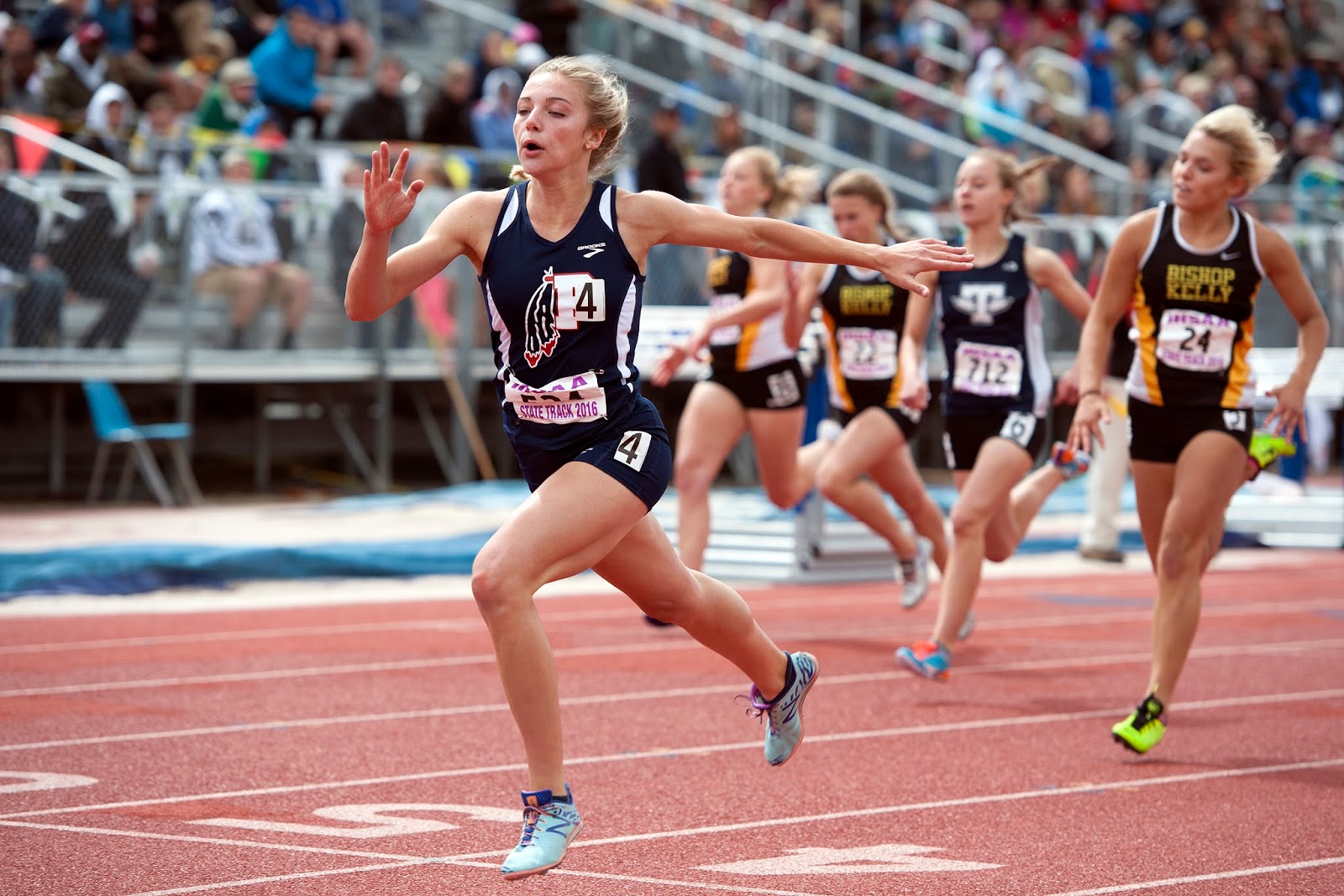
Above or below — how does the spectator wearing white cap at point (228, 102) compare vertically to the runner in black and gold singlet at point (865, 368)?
above

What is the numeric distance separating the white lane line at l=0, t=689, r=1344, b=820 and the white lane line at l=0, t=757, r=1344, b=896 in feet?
1.32

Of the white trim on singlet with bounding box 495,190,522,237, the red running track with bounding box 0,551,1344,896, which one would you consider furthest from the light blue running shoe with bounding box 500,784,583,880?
the white trim on singlet with bounding box 495,190,522,237

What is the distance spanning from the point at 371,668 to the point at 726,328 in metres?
2.41

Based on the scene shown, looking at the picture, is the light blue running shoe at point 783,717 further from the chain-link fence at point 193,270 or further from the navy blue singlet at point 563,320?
the chain-link fence at point 193,270

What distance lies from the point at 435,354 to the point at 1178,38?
15.4m

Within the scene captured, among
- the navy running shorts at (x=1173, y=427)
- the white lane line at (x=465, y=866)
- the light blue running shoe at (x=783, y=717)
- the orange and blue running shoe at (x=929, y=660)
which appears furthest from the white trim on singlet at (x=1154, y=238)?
the white lane line at (x=465, y=866)

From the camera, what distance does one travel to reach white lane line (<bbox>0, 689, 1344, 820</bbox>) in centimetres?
524

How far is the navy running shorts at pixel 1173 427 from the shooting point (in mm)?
6043

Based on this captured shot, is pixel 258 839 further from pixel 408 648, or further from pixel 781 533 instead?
pixel 781 533

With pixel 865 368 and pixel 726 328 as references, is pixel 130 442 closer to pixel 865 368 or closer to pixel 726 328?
pixel 726 328

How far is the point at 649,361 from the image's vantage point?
14258mm

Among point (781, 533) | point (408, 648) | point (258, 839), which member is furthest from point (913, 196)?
point (258, 839)

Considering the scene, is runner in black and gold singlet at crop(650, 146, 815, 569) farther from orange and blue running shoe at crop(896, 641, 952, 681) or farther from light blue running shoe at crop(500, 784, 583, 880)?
light blue running shoe at crop(500, 784, 583, 880)

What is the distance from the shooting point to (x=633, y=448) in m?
4.49
